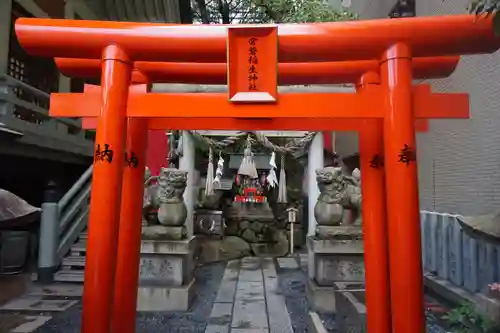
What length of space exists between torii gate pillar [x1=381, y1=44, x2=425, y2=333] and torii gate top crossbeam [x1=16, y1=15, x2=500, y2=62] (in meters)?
0.15

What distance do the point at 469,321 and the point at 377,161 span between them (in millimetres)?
1948

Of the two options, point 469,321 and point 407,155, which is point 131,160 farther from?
point 469,321

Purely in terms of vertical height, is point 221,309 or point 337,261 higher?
point 337,261

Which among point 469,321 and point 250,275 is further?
point 250,275

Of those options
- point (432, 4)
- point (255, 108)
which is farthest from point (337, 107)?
point (432, 4)

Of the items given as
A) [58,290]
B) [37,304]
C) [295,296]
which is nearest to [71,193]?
[58,290]

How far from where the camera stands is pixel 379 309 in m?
3.50

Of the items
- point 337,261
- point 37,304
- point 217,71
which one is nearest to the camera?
point 217,71

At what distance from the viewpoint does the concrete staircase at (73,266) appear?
24.5 ft

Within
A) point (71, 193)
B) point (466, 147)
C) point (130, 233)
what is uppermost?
point (466, 147)

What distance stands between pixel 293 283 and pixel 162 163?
19.9ft

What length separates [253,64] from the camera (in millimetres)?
2963

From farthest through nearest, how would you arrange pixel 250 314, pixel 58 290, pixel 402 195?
pixel 58 290 → pixel 250 314 → pixel 402 195

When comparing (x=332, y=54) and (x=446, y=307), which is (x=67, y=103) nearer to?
(x=332, y=54)
